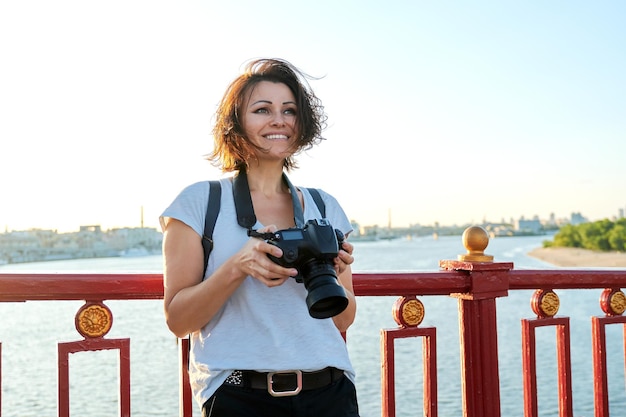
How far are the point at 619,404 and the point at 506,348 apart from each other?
4211 mm

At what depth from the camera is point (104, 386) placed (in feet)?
41.5

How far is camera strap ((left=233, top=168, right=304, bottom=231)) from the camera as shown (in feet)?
4.68

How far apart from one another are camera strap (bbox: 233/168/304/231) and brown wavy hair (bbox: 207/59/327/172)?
0.24 feet

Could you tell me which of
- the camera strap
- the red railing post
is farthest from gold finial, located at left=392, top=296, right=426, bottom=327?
the camera strap

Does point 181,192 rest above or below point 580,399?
above

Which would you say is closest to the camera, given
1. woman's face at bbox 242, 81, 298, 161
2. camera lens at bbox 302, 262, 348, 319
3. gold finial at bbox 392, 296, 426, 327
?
camera lens at bbox 302, 262, 348, 319

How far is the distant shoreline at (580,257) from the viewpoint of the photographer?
50562mm

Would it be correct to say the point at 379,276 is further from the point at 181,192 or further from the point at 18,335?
the point at 18,335

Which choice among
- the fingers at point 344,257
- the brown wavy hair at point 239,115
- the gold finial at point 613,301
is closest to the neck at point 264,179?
the brown wavy hair at point 239,115

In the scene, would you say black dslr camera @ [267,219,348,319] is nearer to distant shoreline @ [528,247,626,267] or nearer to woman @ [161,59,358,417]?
woman @ [161,59,358,417]

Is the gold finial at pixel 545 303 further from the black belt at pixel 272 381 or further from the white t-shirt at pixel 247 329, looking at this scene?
the black belt at pixel 272 381

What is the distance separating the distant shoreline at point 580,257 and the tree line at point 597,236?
33.4 inches

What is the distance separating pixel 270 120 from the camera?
5.15 ft

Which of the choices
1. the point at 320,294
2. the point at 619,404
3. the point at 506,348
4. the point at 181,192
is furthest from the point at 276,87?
the point at 506,348
